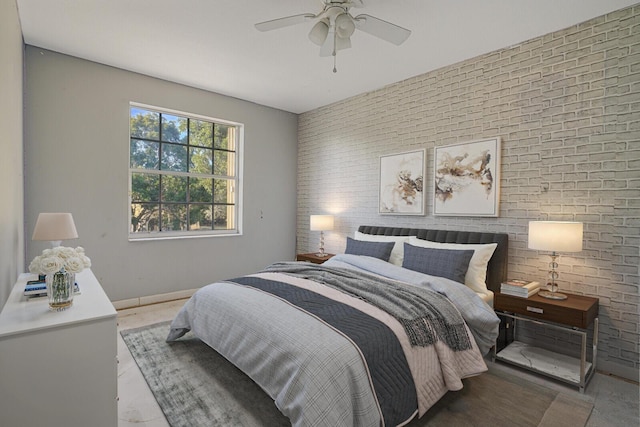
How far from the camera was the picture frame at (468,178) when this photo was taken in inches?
121

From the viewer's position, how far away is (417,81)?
372 centimetres

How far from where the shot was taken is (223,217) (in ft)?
15.5

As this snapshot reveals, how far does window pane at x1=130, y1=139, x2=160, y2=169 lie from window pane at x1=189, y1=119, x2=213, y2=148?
476 mm

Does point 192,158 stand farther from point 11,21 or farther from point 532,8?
point 532,8

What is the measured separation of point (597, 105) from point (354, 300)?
8.12ft

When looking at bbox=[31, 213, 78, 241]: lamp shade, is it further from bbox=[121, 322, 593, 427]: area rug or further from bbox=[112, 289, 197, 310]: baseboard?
bbox=[112, 289, 197, 310]: baseboard

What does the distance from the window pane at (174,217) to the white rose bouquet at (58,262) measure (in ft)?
8.11

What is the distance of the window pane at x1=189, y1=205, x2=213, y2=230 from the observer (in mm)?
4391

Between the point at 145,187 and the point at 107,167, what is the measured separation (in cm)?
48

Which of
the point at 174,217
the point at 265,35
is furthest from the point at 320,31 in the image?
the point at 174,217

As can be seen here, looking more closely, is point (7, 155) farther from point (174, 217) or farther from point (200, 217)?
point (200, 217)

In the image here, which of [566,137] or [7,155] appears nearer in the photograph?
[7,155]

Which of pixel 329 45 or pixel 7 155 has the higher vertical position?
pixel 329 45

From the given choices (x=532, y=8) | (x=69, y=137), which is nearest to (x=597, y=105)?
(x=532, y=8)
